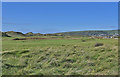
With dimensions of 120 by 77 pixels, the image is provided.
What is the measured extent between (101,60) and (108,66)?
1.08 m

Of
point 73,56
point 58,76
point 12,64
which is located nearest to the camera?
point 58,76

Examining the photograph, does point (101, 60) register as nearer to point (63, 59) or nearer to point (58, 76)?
point (63, 59)

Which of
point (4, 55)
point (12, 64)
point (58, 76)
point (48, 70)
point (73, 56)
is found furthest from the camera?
point (4, 55)

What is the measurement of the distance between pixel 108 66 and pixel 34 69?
4129 mm

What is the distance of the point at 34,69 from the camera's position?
25.6 feet

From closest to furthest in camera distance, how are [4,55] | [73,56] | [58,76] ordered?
1. [58,76]
2. [73,56]
3. [4,55]

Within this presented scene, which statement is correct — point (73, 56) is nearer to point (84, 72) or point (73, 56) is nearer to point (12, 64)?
point (84, 72)

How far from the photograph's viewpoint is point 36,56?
996 centimetres

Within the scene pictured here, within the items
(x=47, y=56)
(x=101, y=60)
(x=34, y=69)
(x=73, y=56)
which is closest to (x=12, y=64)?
(x=34, y=69)

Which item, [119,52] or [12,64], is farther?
[119,52]

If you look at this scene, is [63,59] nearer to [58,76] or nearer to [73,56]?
[73,56]

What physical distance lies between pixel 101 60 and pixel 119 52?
1.99 metres

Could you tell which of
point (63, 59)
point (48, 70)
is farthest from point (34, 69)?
point (63, 59)

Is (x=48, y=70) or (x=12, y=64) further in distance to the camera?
(x=12, y=64)
